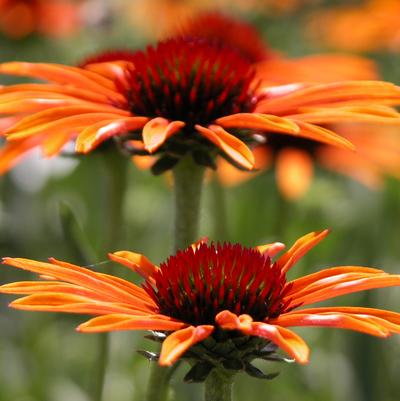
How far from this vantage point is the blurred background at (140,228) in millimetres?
1760

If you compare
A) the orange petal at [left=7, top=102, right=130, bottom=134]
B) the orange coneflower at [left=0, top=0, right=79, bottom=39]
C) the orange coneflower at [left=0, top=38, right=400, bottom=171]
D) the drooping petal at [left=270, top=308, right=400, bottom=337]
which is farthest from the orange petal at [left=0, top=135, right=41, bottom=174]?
the orange coneflower at [left=0, top=0, right=79, bottom=39]

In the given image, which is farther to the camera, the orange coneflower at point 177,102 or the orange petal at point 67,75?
the orange petal at point 67,75

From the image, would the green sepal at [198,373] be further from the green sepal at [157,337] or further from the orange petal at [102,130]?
the orange petal at [102,130]

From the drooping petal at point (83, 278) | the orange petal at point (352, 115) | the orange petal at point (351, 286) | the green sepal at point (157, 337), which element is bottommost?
the green sepal at point (157, 337)

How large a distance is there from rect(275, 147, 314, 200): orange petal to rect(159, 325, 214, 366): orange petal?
1006 millimetres

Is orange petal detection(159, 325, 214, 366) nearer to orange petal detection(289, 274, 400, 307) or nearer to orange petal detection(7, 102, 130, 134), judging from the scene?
orange petal detection(289, 274, 400, 307)

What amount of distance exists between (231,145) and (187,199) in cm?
17

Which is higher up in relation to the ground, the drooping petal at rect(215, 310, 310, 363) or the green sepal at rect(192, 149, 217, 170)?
the green sepal at rect(192, 149, 217, 170)

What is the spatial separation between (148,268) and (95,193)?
4.82ft

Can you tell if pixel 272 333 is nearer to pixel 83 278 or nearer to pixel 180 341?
pixel 180 341

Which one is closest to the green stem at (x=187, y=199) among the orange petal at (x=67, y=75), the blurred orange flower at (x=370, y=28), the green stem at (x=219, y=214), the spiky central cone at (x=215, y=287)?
the orange petal at (x=67, y=75)

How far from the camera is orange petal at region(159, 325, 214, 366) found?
0.75 m

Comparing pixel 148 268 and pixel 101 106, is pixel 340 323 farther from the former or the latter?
pixel 101 106

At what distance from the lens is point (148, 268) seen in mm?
1008
